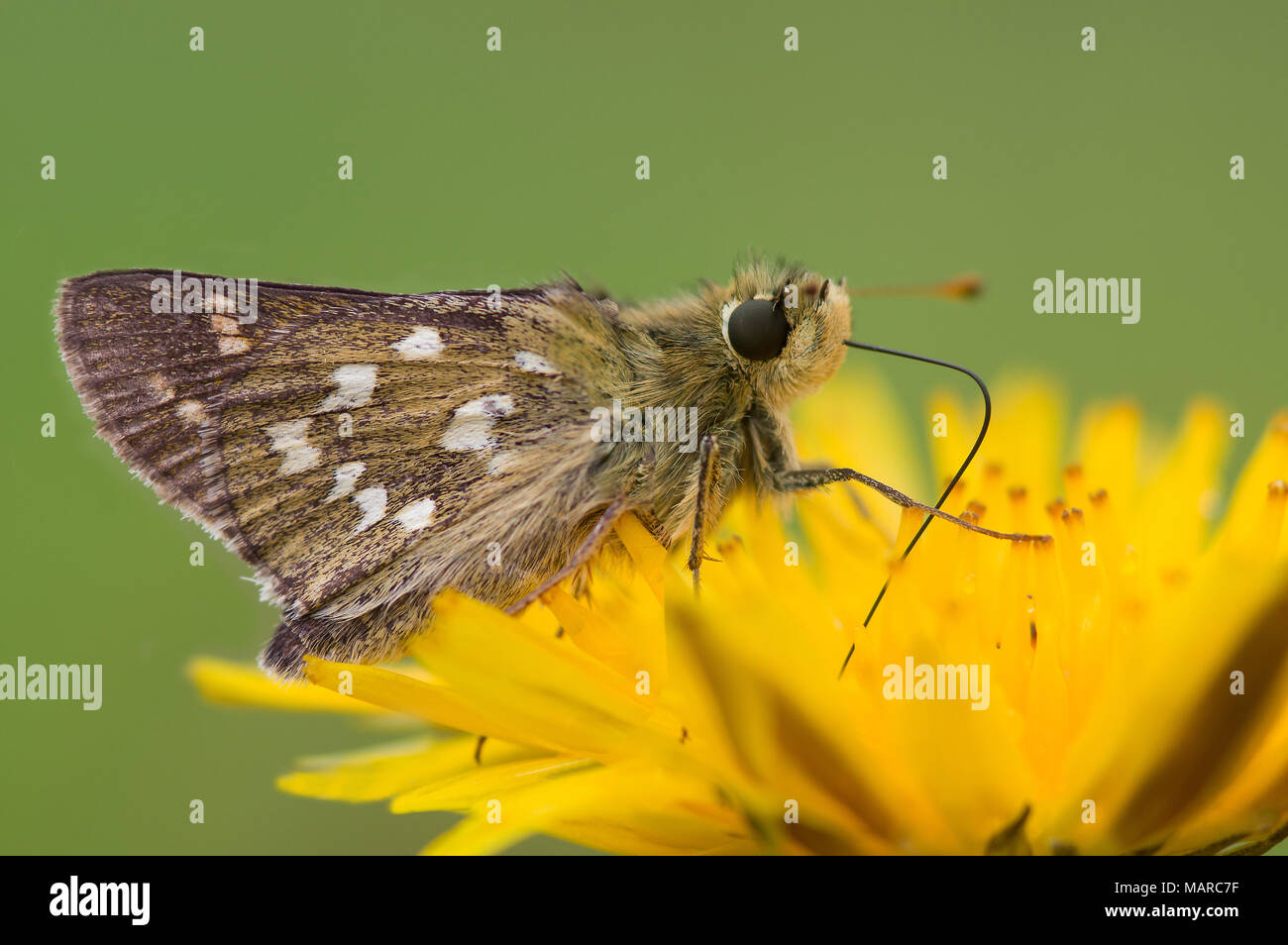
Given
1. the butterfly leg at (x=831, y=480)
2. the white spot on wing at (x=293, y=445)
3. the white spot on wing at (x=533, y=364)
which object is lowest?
the butterfly leg at (x=831, y=480)

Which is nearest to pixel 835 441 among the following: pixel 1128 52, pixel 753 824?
pixel 753 824

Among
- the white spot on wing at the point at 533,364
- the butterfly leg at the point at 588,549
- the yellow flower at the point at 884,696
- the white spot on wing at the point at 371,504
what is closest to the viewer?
the yellow flower at the point at 884,696

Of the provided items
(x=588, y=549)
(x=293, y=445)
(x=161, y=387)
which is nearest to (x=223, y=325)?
(x=161, y=387)

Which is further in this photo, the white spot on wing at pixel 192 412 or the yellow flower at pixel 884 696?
the white spot on wing at pixel 192 412

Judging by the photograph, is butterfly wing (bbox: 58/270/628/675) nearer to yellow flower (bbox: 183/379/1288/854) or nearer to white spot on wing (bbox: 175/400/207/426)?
white spot on wing (bbox: 175/400/207/426)

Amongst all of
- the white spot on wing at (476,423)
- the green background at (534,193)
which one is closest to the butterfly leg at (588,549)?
the white spot on wing at (476,423)

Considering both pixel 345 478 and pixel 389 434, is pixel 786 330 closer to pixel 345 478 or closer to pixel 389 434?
pixel 389 434

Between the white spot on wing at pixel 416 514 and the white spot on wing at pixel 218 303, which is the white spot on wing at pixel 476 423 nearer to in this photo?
the white spot on wing at pixel 416 514
